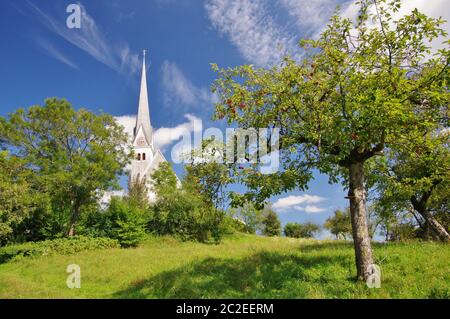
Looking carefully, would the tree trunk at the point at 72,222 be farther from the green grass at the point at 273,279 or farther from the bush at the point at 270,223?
the bush at the point at 270,223

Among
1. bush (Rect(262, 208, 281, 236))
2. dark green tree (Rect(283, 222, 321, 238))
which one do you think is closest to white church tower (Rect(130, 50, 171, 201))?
bush (Rect(262, 208, 281, 236))

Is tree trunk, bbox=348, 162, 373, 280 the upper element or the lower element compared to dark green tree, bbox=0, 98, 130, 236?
lower

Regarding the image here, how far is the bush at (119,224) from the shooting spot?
37.3 m

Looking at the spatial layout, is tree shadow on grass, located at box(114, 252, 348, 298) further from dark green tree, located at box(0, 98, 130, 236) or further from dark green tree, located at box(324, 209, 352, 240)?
dark green tree, located at box(324, 209, 352, 240)

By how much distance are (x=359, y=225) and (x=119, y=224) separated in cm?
3130

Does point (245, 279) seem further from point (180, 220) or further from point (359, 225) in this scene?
point (180, 220)

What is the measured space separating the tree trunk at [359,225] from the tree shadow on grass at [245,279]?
125 centimetres

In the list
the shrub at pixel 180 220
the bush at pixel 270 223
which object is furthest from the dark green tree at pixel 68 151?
the bush at pixel 270 223

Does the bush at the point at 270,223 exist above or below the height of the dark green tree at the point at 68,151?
below

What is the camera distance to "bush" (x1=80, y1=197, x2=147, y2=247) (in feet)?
122

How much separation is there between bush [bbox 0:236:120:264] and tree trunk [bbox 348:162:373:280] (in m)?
27.3
